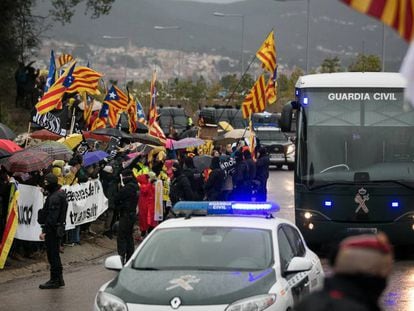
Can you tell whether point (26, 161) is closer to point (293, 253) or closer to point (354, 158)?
point (354, 158)

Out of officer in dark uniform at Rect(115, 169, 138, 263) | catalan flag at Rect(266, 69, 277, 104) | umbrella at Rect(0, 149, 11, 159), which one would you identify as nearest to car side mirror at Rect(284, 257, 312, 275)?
officer in dark uniform at Rect(115, 169, 138, 263)

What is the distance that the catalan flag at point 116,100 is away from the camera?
28484 millimetres

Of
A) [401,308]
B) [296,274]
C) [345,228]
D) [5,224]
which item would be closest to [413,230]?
[345,228]

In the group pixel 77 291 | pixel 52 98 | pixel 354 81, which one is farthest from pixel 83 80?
pixel 77 291

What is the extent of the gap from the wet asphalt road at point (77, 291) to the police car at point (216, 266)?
9.55 feet

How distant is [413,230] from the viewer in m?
17.9

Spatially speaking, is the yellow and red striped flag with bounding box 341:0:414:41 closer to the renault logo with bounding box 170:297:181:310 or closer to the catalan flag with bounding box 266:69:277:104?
the renault logo with bounding box 170:297:181:310

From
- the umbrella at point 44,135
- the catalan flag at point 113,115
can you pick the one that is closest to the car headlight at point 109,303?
the umbrella at point 44,135

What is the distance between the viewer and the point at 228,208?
1123 cm

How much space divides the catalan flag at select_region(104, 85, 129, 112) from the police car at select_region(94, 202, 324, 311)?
17531 mm

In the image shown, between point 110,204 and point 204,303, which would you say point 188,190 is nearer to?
point 110,204

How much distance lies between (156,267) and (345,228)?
8622 millimetres

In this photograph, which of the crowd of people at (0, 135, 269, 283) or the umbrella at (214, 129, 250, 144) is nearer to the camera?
the crowd of people at (0, 135, 269, 283)

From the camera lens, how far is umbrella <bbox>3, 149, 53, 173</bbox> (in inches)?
674
